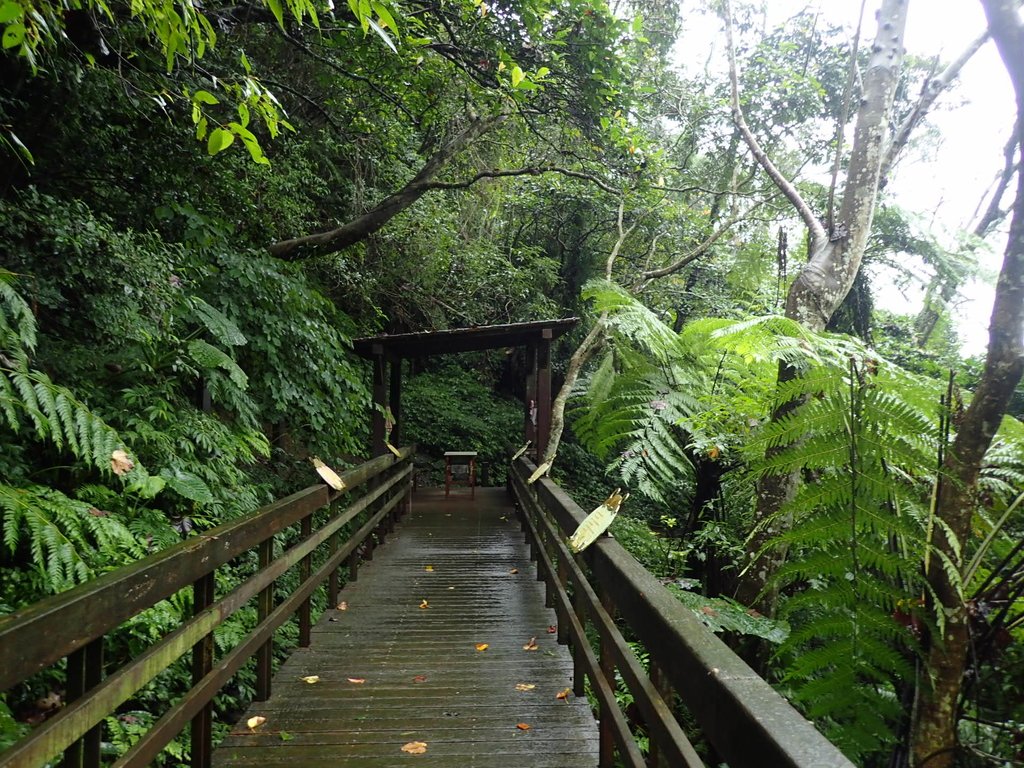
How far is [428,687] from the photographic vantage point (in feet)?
9.99

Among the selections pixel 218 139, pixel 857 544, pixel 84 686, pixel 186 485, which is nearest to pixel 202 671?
pixel 84 686

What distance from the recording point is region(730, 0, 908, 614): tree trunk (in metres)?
4.40

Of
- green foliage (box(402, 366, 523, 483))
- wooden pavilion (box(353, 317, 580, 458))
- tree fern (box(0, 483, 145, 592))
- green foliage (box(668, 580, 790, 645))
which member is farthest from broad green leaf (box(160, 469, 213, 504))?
green foliage (box(402, 366, 523, 483))

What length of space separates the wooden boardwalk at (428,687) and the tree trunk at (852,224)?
5.59 feet

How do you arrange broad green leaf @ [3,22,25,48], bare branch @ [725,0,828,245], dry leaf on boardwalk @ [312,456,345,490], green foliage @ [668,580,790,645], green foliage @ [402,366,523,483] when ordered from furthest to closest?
green foliage @ [402,366,523,483] < bare branch @ [725,0,828,245] < dry leaf on boardwalk @ [312,456,345,490] < green foliage @ [668,580,790,645] < broad green leaf @ [3,22,25,48]

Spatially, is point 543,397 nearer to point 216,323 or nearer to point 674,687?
point 216,323

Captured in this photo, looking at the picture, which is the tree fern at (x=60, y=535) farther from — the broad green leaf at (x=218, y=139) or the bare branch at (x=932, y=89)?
the bare branch at (x=932, y=89)

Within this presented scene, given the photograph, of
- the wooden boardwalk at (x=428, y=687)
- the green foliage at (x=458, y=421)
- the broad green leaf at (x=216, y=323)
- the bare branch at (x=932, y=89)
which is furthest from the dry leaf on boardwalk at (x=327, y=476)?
the green foliage at (x=458, y=421)

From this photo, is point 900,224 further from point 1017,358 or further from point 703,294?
point 1017,358

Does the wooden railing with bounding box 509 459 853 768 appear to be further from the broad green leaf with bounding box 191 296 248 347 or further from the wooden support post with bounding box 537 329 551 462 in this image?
the wooden support post with bounding box 537 329 551 462

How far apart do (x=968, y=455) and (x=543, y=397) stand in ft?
18.6

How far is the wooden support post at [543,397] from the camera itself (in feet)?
25.0

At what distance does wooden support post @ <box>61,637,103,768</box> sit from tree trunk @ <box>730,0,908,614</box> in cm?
399

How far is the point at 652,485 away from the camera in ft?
16.9
